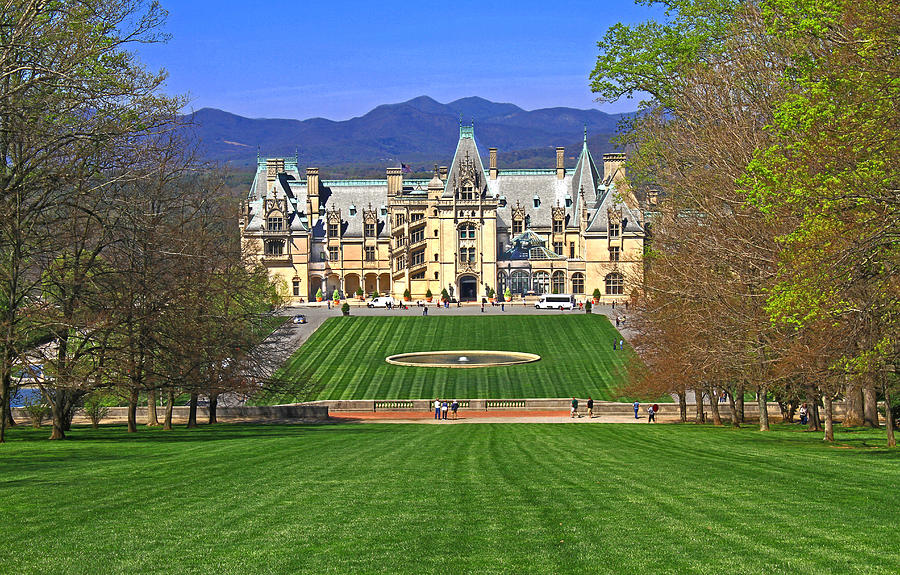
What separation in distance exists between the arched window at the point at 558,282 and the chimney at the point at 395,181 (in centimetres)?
2055

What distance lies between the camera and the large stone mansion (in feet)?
341

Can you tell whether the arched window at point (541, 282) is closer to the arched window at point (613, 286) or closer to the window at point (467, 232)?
the arched window at point (613, 286)

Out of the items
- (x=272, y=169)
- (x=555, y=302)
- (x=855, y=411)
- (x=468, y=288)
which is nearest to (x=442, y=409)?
(x=855, y=411)

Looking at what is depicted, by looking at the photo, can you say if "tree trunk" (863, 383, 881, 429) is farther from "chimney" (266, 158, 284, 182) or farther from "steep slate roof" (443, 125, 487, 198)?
"chimney" (266, 158, 284, 182)

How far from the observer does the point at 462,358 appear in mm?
69812

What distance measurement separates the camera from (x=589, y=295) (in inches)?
4080

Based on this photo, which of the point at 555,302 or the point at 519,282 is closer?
the point at 555,302

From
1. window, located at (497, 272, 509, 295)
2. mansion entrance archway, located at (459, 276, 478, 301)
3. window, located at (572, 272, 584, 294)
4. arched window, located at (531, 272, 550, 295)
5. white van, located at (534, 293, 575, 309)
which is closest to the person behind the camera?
white van, located at (534, 293, 575, 309)

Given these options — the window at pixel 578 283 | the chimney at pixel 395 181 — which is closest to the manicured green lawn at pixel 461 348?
the window at pixel 578 283

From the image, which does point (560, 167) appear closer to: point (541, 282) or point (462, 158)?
point (462, 158)

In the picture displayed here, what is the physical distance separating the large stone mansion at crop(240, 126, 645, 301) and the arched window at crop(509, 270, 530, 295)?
0.34 feet

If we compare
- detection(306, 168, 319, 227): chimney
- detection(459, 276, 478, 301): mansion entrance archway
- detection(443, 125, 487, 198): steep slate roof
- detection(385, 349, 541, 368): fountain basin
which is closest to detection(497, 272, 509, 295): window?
detection(459, 276, 478, 301): mansion entrance archway

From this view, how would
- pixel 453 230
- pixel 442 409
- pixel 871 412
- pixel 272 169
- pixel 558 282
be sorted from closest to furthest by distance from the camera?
1. pixel 871 412
2. pixel 442 409
3. pixel 453 230
4. pixel 558 282
5. pixel 272 169

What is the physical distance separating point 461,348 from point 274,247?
39795 mm
